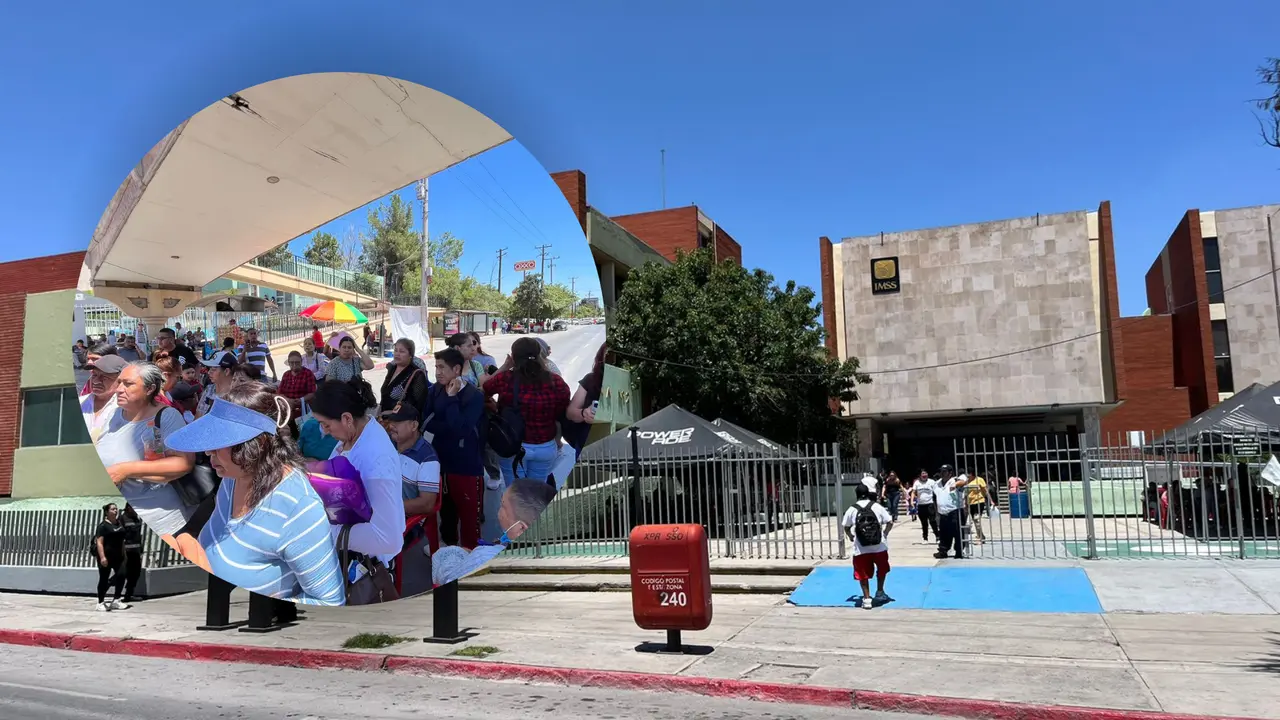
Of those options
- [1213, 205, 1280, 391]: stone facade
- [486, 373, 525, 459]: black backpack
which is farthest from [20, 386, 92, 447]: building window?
[1213, 205, 1280, 391]: stone facade

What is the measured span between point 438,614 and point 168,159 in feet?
15.9

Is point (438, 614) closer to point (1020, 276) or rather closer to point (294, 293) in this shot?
point (294, 293)

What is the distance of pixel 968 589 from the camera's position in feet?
43.8

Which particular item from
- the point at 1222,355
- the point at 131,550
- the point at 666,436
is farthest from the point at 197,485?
the point at 1222,355

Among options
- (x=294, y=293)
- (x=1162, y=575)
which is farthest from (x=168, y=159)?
(x=1162, y=575)

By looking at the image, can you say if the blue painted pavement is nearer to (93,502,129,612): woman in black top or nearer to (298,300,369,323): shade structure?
(298,300,369,323): shade structure

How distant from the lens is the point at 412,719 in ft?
22.7

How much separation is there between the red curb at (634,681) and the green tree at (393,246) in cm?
433

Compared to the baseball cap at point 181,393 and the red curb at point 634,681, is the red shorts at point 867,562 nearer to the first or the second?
the red curb at point 634,681

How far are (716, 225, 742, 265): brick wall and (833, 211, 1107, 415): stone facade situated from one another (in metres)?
5.16

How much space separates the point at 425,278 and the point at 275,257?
0.99 metres

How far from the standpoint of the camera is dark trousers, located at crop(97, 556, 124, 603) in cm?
1443

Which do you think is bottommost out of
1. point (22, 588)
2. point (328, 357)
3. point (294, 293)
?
point (22, 588)

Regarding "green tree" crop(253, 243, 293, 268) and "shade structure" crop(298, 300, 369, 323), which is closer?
"shade structure" crop(298, 300, 369, 323)
